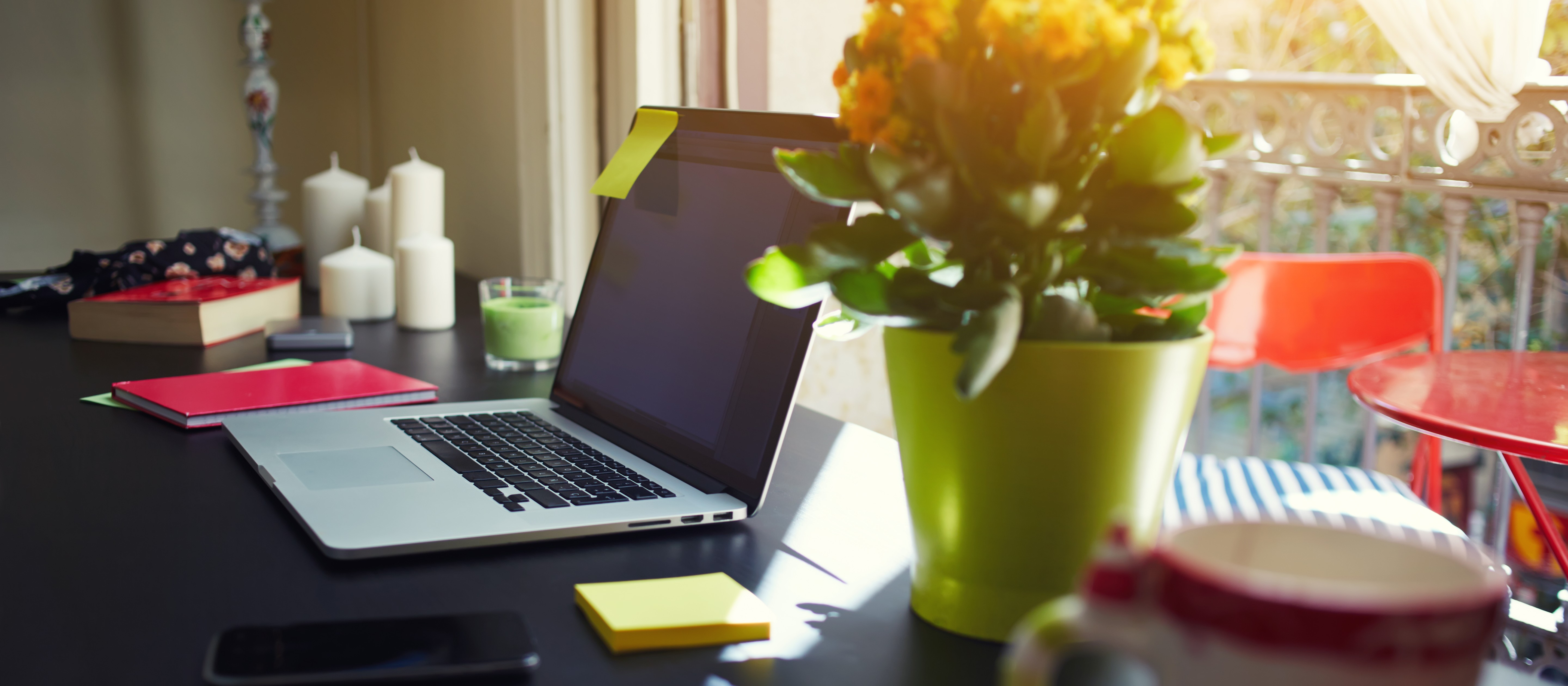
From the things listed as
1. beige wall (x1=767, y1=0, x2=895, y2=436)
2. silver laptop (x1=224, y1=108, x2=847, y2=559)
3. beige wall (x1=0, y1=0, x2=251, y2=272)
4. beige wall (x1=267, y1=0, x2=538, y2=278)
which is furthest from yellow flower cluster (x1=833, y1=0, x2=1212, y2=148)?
beige wall (x1=0, y1=0, x2=251, y2=272)

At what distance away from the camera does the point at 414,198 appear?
1545 millimetres

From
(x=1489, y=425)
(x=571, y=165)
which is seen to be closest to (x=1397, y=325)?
(x=1489, y=425)

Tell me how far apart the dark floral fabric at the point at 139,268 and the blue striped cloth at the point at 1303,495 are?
4.03ft

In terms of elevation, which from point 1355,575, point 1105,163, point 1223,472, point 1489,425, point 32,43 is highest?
point 32,43

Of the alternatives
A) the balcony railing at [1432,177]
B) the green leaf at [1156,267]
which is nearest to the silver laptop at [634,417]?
the green leaf at [1156,267]

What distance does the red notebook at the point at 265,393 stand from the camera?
90cm

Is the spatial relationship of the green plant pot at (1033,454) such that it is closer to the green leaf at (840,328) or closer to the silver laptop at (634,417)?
the green leaf at (840,328)

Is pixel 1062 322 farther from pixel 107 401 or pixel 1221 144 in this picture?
pixel 107 401

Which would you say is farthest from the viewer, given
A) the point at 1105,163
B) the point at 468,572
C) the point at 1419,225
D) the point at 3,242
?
the point at 1419,225

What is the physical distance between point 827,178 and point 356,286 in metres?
1.13

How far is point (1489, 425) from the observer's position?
3.76 feet

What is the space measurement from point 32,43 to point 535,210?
1.04 metres

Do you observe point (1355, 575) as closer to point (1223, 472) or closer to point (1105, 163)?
point (1105, 163)

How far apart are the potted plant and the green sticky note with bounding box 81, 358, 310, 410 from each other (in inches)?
28.7
